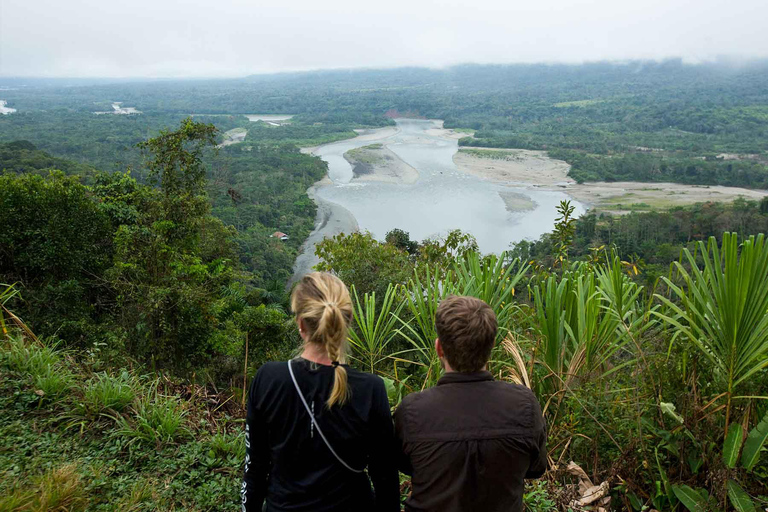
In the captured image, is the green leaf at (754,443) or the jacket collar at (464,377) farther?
the green leaf at (754,443)

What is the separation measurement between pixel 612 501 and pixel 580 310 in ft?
2.08

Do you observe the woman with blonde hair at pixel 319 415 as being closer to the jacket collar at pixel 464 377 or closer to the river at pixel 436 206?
the jacket collar at pixel 464 377

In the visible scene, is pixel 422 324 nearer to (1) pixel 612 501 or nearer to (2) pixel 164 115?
(1) pixel 612 501

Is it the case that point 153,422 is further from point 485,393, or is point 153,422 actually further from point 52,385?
point 485,393

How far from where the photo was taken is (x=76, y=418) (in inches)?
81.3

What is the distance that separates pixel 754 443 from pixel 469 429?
965mm

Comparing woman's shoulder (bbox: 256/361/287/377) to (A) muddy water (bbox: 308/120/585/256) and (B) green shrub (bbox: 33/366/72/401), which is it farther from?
(A) muddy water (bbox: 308/120/585/256)

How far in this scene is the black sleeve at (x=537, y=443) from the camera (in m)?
1.08

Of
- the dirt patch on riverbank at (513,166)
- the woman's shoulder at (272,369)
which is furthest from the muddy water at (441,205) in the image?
the woman's shoulder at (272,369)

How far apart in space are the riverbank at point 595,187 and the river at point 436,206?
5.07ft

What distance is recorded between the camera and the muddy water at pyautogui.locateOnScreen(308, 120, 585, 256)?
2162cm

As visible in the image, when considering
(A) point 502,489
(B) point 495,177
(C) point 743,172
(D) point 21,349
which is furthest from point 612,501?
(C) point 743,172

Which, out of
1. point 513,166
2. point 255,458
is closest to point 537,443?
point 255,458

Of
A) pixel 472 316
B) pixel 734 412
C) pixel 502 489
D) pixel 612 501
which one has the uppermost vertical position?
pixel 472 316
